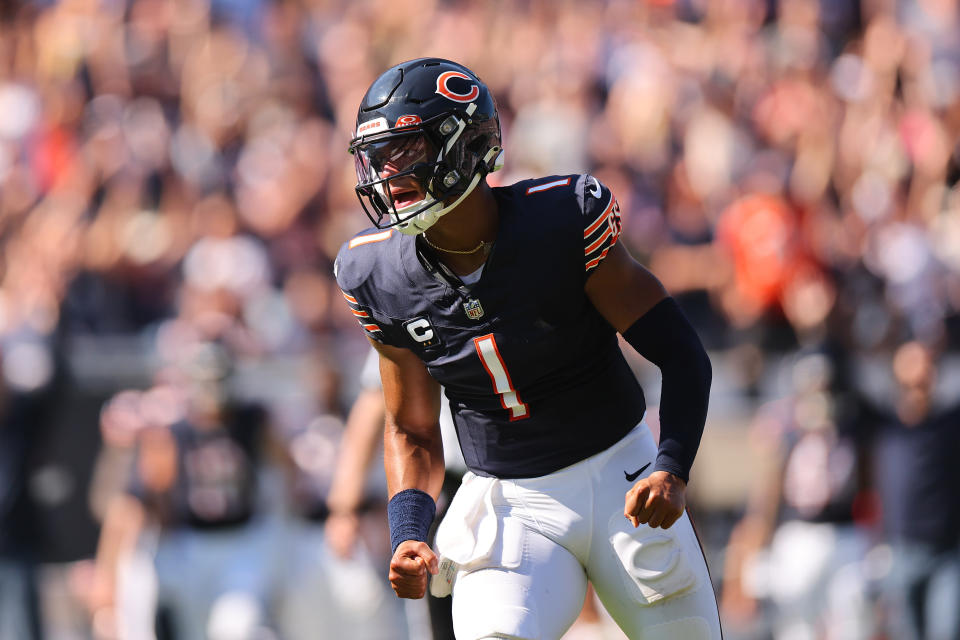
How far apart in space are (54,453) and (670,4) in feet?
18.4

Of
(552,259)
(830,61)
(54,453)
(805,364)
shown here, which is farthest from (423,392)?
(830,61)

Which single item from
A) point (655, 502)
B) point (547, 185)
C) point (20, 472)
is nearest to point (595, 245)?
point (547, 185)

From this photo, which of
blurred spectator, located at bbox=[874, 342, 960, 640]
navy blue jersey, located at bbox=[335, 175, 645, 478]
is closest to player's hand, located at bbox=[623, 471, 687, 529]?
navy blue jersey, located at bbox=[335, 175, 645, 478]

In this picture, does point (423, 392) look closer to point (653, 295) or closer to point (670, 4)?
point (653, 295)

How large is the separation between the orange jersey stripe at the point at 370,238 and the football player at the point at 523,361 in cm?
7

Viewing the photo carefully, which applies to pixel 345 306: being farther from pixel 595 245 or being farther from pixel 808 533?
pixel 595 245

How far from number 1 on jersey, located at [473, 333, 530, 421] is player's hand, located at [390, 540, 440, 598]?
44cm

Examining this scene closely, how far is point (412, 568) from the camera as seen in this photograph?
10.5 ft

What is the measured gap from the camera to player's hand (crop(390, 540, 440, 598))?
320 centimetres

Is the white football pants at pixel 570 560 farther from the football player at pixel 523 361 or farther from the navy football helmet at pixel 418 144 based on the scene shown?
the navy football helmet at pixel 418 144

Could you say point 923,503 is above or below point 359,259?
below

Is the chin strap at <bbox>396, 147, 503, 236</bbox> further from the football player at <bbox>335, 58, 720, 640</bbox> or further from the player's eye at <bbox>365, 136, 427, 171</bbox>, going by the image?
the player's eye at <bbox>365, 136, 427, 171</bbox>

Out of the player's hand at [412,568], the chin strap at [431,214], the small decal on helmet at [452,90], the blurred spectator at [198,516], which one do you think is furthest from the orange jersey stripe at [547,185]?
the blurred spectator at [198,516]

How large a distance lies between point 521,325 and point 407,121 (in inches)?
23.0
